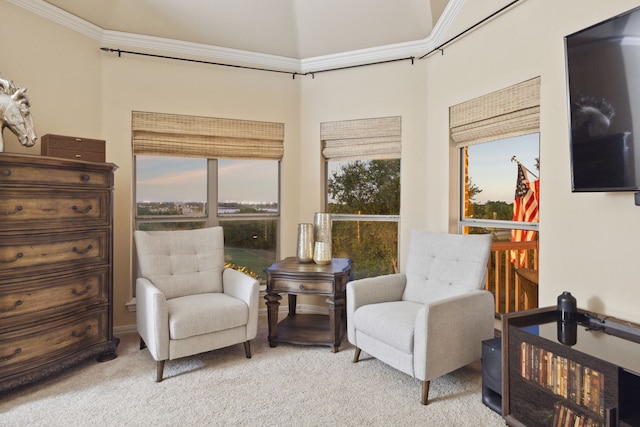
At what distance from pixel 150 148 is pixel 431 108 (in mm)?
2649

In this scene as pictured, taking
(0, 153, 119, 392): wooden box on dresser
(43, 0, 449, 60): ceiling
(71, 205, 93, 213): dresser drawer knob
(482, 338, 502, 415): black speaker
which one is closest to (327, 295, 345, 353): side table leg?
(482, 338, 502, 415): black speaker

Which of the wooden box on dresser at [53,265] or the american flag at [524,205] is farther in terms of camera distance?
the american flag at [524,205]

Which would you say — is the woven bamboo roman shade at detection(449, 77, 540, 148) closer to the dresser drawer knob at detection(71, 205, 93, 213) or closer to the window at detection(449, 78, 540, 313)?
the window at detection(449, 78, 540, 313)

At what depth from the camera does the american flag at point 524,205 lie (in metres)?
2.77

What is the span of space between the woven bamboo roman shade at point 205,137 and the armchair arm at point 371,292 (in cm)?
181

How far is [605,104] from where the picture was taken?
1.91 m

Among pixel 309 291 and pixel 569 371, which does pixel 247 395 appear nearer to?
Result: pixel 309 291

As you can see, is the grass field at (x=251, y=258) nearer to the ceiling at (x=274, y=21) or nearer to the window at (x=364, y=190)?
the window at (x=364, y=190)

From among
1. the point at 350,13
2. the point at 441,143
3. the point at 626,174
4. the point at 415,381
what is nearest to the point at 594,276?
the point at 626,174

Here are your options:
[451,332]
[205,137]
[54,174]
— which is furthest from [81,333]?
[451,332]

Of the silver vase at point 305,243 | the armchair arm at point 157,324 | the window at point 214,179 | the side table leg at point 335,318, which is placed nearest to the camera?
the armchair arm at point 157,324

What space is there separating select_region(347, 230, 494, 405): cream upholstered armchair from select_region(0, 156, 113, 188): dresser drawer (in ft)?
6.60

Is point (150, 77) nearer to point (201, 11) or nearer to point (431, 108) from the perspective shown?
point (201, 11)

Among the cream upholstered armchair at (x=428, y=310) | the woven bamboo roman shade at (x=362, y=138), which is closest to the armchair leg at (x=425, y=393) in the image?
the cream upholstered armchair at (x=428, y=310)
